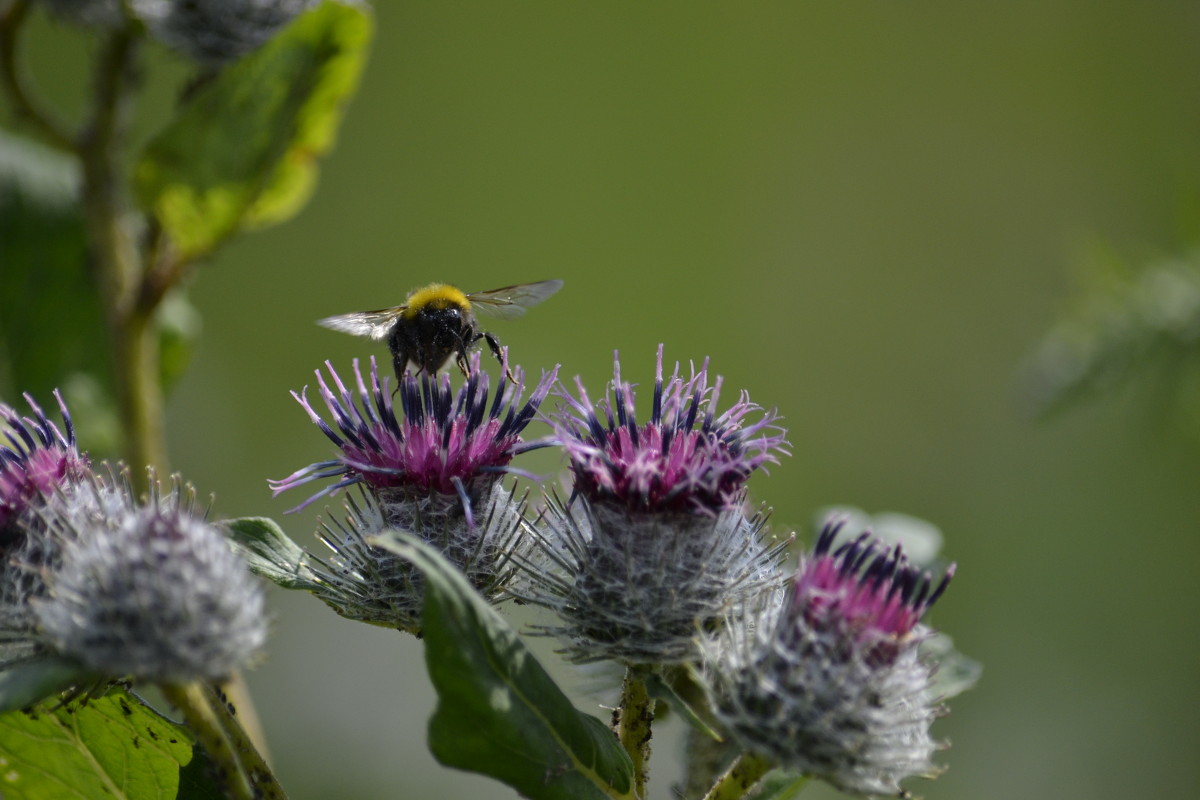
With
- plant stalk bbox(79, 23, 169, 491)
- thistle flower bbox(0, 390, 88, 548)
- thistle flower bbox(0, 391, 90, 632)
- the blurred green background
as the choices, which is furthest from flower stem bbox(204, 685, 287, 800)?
the blurred green background

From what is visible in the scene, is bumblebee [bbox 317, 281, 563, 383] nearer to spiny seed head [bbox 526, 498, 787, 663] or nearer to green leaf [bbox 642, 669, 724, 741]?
spiny seed head [bbox 526, 498, 787, 663]

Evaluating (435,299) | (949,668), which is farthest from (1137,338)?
(435,299)

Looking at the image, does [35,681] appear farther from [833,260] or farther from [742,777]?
[833,260]

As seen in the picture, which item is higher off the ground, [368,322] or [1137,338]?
[1137,338]

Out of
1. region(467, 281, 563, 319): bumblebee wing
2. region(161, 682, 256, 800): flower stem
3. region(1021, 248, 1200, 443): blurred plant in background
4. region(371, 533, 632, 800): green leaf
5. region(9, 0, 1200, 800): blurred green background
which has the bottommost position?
region(161, 682, 256, 800): flower stem

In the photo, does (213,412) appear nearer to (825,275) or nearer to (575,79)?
(575,79)

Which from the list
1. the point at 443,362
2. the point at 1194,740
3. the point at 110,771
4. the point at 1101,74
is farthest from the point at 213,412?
the point at 1101,74
